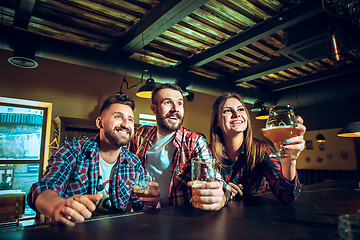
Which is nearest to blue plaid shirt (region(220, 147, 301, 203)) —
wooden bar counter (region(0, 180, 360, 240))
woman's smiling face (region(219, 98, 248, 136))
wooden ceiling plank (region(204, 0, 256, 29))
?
woman's smiling face (region(219, 98, 248, 136))

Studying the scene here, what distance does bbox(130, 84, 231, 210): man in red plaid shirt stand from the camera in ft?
5.67

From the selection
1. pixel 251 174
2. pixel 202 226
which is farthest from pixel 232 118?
pixel 202 226

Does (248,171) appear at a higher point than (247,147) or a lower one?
lower

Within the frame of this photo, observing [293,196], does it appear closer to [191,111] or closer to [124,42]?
[124,42]

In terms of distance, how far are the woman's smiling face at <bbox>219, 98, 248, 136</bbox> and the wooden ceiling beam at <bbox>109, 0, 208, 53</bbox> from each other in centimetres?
167

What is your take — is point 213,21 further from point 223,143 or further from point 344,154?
point 344,154

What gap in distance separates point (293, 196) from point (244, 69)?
507cm

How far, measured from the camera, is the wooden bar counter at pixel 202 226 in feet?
2.25

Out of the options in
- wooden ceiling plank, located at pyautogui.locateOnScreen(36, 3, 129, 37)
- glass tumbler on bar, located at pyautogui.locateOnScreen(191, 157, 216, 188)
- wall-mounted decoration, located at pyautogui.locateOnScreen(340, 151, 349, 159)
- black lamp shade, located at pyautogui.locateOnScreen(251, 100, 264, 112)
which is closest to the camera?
glass tumbler on bar, located at pyautogui.locateOnScreen(191, 157, 216, 188)

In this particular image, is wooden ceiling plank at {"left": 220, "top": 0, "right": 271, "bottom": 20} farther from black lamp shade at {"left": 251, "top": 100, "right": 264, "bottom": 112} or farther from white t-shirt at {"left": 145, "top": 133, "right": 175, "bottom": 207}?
black lamp shade at {"left": 251, "top": 100, "right": 264, "bottom": 112}

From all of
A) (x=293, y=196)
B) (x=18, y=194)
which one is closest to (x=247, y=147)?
(x=293, y=196)

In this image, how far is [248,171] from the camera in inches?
68.0

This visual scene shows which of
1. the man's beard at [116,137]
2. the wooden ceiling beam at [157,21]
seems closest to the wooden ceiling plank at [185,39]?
the wooden ceiling beam at [157,21]

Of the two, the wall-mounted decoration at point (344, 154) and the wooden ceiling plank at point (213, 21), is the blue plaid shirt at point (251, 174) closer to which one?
the wooden ceiling plank at point (213, 21)
